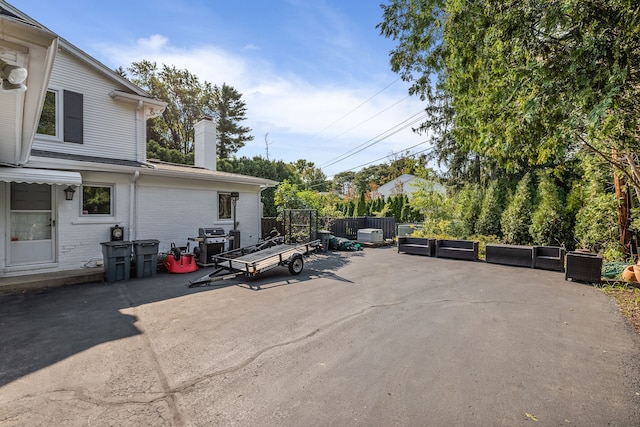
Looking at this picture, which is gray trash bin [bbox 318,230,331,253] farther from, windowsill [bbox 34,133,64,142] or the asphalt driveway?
windowsill [bbox 34,133,64,142]

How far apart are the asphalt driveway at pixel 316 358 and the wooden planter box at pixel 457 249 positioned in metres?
3.87

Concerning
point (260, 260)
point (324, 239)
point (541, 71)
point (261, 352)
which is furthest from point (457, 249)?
point (261, 352)

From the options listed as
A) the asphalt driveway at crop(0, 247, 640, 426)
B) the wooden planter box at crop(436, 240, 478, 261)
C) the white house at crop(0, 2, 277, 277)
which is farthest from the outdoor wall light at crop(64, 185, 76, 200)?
the wooden planter box at crop(436, 240, 478, 261)

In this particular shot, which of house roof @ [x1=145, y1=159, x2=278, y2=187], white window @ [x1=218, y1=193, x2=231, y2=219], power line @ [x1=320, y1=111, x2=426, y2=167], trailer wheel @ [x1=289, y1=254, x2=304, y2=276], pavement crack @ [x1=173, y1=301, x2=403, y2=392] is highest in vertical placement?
power line @ [x1=320, y1=111, x2=426, y2=167]

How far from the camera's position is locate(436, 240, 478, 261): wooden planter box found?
965 centimetres

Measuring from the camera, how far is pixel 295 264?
7457 mm

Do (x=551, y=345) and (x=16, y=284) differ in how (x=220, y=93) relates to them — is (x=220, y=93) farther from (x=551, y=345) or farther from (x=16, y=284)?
(x=551, y=345)

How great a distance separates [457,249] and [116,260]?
33.2 ft

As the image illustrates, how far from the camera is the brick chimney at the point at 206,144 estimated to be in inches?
484

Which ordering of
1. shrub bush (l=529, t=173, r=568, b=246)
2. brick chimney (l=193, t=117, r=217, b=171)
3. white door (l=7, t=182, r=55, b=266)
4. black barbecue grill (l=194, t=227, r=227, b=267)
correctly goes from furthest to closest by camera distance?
brick chimney (l=193, t=117, r=217, b=171), shrub bush (l=529, t=173, r=568, b=246), black barbecue grill (l=194, t=227, r=227, b=267), white door (l=7, t=182, r=55, b=266)

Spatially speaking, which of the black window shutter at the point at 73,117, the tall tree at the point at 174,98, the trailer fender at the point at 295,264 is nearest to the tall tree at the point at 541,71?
the trailer fender at the point at 295,264

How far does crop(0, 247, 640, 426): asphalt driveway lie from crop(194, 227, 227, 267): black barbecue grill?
273cm

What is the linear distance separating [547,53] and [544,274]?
6195 mm

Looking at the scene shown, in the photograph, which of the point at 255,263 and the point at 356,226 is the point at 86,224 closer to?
the point at 255,263
